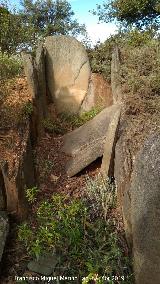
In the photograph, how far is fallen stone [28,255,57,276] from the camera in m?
5.14

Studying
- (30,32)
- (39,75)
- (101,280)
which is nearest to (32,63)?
(39,75)

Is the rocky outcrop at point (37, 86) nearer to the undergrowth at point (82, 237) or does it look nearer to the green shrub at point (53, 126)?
the green shrub at point (53, 126)

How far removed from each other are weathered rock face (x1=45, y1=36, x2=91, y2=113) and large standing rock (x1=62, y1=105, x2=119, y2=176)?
3.95 feet

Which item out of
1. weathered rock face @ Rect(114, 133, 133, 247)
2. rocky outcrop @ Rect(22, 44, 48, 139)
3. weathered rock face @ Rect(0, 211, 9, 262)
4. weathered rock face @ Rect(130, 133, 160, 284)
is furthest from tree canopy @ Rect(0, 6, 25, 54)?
weathered rock face @ Rect(130, 133, 160, 284)

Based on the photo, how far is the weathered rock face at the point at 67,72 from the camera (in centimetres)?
923

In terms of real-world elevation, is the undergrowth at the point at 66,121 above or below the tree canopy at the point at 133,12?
below

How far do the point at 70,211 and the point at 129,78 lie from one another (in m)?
3.49

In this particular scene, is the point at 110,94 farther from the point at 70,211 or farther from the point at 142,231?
the point at 142,231

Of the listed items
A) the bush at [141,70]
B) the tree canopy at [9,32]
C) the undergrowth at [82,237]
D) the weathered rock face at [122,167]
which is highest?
the tree canopy at [9,32]

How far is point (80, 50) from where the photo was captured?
30.5 feet

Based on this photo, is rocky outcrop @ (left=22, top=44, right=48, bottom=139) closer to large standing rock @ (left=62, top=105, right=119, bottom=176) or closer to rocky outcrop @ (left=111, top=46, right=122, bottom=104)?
large standing rock @ (left=62, top=105, right=119, bottom=176)

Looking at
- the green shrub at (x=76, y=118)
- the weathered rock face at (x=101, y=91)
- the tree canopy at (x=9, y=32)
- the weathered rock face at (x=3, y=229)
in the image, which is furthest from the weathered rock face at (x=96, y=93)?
the tree canopy at (x=9, y=32)

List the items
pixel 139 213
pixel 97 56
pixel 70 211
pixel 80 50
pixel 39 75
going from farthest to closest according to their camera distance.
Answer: pixel 97 56 → pixel 80 50 → pixel 39 75 → pixel 70 211 → pixel 139 213

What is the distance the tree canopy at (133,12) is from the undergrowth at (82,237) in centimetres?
878
